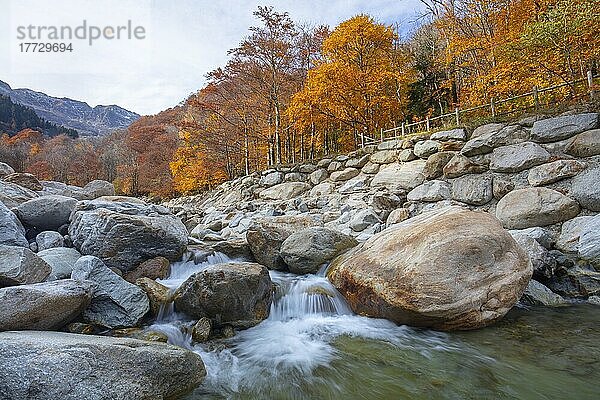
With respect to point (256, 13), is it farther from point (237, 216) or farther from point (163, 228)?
point (163, 228)

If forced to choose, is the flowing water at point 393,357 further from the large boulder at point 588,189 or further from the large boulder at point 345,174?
the large boulder at point 345,174

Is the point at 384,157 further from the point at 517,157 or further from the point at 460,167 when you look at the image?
the point at 517,157

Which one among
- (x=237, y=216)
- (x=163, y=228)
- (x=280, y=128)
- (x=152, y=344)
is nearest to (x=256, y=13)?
(x=280, y=128)

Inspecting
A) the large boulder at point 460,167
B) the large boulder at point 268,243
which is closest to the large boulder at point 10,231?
the large boulder at point 268,243

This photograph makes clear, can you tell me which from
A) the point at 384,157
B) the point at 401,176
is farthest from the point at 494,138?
the point at 384,157

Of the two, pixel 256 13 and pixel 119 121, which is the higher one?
pixel 119 121

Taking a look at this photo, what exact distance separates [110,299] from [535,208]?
8516mm

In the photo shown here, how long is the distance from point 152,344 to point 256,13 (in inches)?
654

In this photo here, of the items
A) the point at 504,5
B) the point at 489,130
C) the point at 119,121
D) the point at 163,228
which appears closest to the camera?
the point at 163,228

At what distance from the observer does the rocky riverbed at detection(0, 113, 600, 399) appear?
3254mm

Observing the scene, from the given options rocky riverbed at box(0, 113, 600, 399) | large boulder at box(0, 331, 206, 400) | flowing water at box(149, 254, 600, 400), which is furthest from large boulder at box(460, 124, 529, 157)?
large boulder at box(0, 331, 206, 400)

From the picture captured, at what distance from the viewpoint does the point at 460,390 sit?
3320 millimetres

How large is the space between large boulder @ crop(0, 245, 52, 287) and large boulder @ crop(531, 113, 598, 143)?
Result: 11.3 meters

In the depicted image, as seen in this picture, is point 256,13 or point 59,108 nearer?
point 256,13
